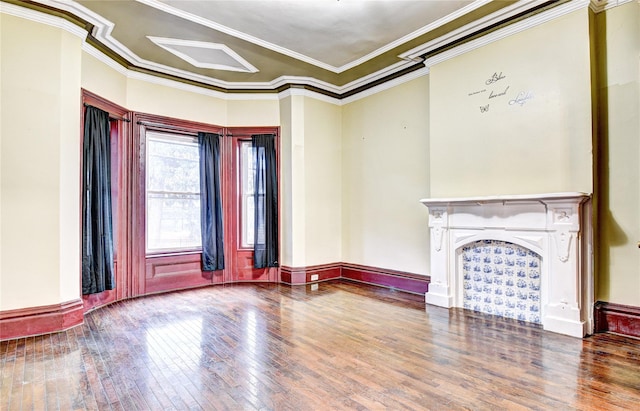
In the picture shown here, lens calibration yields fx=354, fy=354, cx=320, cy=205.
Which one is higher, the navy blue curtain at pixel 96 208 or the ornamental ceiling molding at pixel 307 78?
the ornamental ceiling molding at pixel 307 78

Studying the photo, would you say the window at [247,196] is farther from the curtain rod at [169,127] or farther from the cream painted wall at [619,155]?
the cream painted wall at [619,155]

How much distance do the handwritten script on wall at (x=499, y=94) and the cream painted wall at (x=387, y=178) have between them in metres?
0.91

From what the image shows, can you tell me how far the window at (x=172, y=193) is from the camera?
5.23m

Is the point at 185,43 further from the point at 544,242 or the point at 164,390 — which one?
the point at 544,242

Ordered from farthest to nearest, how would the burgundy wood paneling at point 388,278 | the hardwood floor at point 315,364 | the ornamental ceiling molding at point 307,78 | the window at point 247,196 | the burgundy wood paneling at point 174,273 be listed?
the window at point 247,196 → the burgundy wood paneling at point 174,273 → the burgundy wood paneling at point 388,278 → the ornamental ceiling molding at point 307,78 → the hardwood floor at point 315,364

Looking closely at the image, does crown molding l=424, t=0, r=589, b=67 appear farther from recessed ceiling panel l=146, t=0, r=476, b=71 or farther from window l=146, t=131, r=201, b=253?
window l=146, t=131, r=201, b=253

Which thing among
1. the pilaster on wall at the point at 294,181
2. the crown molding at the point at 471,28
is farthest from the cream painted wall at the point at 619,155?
the pilaster on wall at the point at 294,181

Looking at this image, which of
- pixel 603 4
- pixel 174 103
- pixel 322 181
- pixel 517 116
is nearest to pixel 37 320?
pixel 174 103

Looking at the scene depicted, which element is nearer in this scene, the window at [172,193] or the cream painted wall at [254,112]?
the window at [172,193]

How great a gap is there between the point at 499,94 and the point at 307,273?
370cm

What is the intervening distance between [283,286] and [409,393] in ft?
11.5

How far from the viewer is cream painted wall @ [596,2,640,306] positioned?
130 inches

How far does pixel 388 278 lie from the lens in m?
5.39

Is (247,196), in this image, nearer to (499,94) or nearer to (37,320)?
(37,320)
